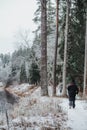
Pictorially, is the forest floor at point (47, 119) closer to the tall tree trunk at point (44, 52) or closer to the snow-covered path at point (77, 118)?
the snow-covered path at point (77, 118)

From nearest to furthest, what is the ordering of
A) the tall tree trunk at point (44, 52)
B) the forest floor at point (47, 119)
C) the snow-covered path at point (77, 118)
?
the forest floor at point (47, 119) < the snow-covered path at point (77, 118) < the tall tree trunk at point (44, 52)

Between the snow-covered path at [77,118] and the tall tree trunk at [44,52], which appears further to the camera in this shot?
the tall tree trunk at [44,52]

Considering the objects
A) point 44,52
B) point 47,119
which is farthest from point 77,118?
point 44,52

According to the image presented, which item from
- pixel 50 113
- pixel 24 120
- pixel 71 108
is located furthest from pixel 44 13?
pixel 24 120

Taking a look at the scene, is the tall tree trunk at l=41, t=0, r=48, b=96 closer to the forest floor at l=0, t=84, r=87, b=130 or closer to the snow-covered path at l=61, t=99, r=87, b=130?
the snow-covered path at l=61, t=99, r=87, b=130

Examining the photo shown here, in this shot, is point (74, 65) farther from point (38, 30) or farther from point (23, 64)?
point (23, 64)

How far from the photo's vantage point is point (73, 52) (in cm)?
3525

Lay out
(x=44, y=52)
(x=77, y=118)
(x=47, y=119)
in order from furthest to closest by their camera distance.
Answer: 1. (x=44, y=52)
2. (x=77, y=118)
3. (x=47, y=119)

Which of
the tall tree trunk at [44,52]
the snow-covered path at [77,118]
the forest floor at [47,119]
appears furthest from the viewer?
the tall tree trunk at [44,52]

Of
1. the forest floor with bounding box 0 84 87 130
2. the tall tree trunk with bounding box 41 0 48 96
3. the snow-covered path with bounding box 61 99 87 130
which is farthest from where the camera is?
the tall tree trunk with bounding box 41 0 48 96

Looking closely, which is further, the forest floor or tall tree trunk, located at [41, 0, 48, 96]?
tall tree trunk, located at [41, 0, 48, 96]

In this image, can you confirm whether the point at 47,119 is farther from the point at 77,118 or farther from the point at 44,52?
the point at 44,52

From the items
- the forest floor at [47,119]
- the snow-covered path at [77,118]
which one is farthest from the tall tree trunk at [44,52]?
the forest floor at [47,119]

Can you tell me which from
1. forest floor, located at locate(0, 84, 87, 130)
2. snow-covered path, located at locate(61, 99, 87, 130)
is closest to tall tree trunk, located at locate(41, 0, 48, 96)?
snow-covered path, located at locate(61, 99, 87, 130)
